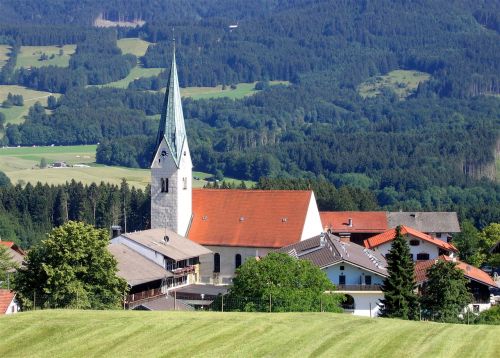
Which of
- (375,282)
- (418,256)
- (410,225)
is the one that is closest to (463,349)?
(375,282)

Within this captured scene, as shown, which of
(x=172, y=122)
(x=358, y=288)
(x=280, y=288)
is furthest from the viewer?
(x=172, y=122)

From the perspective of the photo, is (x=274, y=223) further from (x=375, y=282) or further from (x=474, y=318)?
(x=474, y=318)

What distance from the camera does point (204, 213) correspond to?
89500 mm

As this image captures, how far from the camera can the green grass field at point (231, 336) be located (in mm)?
38125

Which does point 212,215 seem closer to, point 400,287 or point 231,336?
point 400,287

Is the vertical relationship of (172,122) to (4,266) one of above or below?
above

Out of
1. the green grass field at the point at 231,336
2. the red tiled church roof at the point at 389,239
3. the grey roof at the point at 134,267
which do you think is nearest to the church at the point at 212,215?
the grey roof at the point at 134,267

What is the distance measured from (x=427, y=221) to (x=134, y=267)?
43.3m

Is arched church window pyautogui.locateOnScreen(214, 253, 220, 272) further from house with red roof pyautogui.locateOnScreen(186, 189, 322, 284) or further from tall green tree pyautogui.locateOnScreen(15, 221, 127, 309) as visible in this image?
tall green tree pyautogui.locateOnScreen(15, 221, 127, 309)

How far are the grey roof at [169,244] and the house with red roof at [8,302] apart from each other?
2263 cm

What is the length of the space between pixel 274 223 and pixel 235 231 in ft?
9.40

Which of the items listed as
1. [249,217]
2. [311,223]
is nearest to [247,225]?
[249,217]

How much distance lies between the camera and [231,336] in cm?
4016

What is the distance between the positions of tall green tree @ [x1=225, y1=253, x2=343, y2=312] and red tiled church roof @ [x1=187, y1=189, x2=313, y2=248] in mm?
24550
